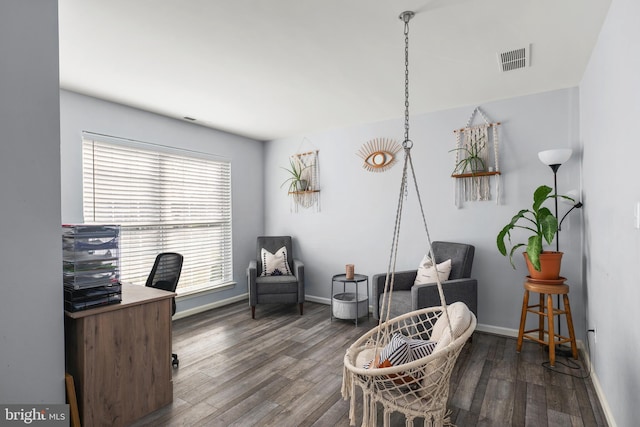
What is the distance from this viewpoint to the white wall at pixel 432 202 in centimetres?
314

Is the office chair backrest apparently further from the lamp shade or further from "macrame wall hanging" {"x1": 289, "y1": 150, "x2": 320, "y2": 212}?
the lamp shade

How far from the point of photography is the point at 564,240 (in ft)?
10.2

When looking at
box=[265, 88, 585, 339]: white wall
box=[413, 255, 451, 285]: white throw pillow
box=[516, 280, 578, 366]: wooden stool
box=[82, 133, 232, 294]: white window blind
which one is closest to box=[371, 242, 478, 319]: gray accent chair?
box=[413, 255, 451, 285]: white throw pillow

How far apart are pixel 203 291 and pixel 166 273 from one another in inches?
51.8

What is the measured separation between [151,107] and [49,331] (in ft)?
8.60

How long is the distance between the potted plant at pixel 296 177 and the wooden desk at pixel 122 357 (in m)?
2.76

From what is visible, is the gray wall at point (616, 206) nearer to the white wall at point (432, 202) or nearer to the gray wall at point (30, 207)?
the white wall at point (432, 202)

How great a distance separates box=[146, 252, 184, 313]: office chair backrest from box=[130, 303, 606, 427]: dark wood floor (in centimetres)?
68

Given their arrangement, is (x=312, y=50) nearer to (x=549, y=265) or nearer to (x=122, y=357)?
(x=122, y=357)

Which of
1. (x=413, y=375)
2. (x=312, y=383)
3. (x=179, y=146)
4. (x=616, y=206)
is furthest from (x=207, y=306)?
(x=616, y=206)

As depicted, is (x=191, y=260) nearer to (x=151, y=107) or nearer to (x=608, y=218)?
(x=151, y=107)

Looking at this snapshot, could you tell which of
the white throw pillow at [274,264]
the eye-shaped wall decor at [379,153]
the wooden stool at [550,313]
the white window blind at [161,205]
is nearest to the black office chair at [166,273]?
the white window blind at [161,205]

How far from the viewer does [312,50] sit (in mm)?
2369

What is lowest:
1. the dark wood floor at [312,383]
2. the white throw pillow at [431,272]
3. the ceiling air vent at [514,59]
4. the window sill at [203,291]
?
the dark wood floor at [312,383]
